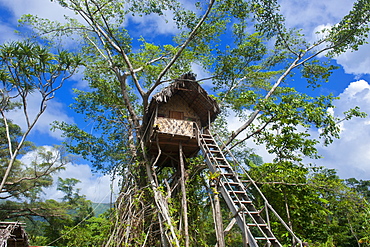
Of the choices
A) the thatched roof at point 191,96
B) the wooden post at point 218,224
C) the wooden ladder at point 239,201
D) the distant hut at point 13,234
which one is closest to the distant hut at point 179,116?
the thatched roof at point 191,96

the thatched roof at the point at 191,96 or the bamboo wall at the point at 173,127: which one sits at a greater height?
the thatched roof at the point at 191,96

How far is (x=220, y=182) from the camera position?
21.5 feet

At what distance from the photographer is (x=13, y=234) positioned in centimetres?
1043

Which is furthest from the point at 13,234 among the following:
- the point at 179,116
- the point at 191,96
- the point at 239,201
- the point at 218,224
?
the point at 239,201

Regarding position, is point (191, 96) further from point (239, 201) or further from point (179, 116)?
point (239, 201)

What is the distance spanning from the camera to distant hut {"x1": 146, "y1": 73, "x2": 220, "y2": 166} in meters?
8.44

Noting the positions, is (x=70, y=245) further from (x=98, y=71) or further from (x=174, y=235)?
(x=98, y=71)

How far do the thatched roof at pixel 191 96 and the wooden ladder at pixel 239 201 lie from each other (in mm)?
1324

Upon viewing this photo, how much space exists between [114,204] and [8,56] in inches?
261

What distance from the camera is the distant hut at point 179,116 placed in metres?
8.44

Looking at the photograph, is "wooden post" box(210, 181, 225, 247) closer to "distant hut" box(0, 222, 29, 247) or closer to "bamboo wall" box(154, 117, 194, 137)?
"bamboo wall" box(154, 117, 194, 137)

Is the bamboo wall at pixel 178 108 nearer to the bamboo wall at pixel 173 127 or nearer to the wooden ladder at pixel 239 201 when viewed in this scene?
the bamboo wall at pixel 173 127

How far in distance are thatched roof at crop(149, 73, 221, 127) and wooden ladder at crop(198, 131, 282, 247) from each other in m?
1.32

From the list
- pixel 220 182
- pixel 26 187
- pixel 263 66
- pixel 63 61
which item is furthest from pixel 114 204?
pixel 26 187
